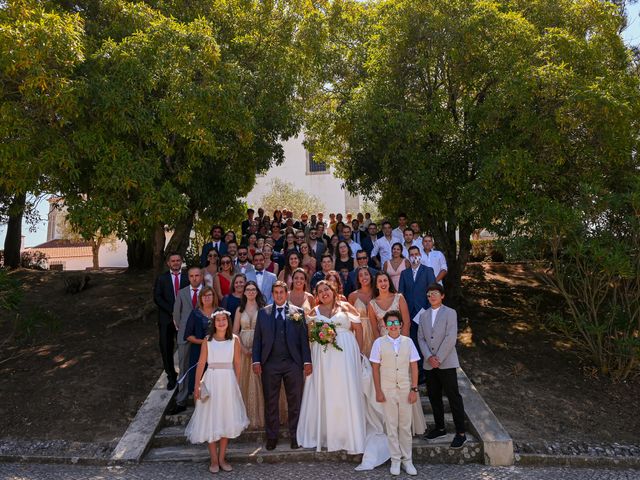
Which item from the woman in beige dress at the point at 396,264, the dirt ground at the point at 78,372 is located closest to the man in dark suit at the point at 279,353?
the dirt ground at the point at 78,372

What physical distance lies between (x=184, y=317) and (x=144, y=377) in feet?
7.04

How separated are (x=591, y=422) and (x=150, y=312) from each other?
29.5ft

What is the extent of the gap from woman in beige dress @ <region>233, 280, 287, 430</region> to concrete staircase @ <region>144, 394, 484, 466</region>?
26cm

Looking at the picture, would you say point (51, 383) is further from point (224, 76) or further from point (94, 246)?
point (94, 246)

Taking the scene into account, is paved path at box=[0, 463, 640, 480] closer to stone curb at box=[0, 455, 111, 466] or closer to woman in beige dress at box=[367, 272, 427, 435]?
stone curb at box=[0, 455, 111, 466]

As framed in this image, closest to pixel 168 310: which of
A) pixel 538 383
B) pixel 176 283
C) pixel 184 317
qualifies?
pixel 176 283

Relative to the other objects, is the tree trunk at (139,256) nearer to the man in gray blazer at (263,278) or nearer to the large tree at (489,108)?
the large tree at (489,108)

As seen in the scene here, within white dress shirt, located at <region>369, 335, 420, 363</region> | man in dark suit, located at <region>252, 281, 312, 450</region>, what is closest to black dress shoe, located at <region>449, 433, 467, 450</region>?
white dress shirt, located at <region>369, 335, 420, 363</region>

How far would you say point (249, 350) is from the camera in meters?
7.18

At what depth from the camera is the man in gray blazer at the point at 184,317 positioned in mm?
7828

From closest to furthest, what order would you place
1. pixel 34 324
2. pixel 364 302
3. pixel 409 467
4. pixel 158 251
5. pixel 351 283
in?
pixel 409 467, pixel 364 302, pixel 351 283, pixel 34 324, pixel 158 251

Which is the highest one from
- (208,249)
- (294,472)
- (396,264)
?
(208,249)

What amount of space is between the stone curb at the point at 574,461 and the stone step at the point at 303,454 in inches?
23.9

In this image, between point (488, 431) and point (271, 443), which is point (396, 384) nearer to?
point (488, 431)
